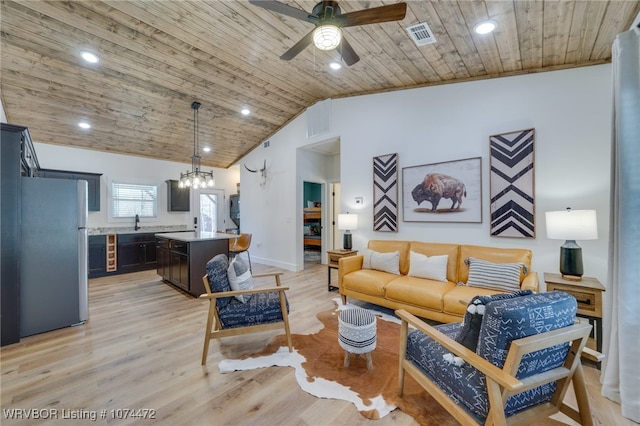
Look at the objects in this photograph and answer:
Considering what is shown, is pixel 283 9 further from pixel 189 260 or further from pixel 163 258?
pixel 163 258

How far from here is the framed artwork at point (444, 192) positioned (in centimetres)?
349

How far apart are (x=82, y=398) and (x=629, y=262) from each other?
398cm

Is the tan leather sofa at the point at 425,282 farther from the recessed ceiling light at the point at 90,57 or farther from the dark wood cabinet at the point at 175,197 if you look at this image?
the dark wood cabinet at the point at 175,197

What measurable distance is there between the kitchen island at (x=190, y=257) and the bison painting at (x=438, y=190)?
10.7ft

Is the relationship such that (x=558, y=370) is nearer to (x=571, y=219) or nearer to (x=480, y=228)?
(x=571, y=219)

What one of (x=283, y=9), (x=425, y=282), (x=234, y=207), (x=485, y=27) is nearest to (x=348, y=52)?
(x=283, y=9)

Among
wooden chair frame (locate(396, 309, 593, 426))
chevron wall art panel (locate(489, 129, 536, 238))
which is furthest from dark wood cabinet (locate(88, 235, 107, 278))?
chevron wall art panel (locate(489, 129, 536, 238))

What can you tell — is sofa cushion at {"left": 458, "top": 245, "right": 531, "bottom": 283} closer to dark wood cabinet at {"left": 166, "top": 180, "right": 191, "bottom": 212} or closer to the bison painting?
the bison painting

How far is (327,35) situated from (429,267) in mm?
2755

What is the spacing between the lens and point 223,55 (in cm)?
372

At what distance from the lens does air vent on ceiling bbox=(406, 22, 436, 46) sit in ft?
8.77

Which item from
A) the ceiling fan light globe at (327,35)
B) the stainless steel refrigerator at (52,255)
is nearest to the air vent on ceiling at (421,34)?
the ceiling fan light globe at (327,35)

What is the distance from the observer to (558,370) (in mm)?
1361

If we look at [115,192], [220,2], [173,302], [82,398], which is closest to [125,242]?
[115,192]
